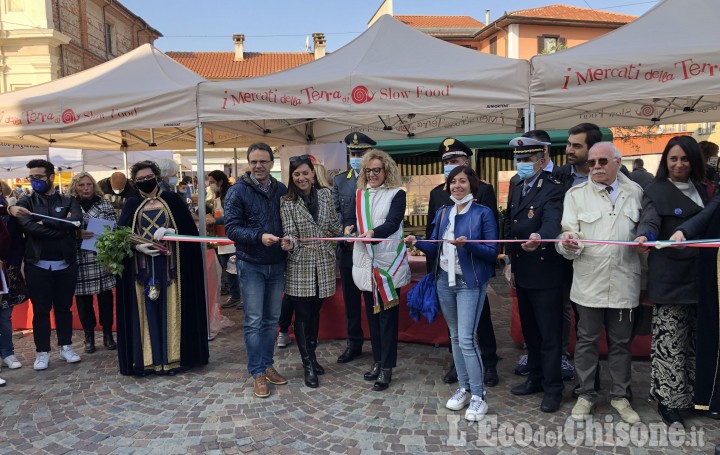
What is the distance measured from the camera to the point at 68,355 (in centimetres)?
469

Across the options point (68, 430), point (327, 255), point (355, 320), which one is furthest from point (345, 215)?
point (68, 430)

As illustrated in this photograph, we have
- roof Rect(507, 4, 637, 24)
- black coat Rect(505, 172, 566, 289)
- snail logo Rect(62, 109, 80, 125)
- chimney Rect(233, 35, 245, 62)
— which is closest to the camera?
black coat Rect(505, 172, 566, 289)

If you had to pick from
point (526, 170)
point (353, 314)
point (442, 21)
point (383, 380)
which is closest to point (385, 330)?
point (383, 380)

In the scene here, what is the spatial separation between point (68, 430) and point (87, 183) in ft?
8.24

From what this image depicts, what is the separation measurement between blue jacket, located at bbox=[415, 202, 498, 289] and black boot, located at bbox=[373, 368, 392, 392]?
116 cm

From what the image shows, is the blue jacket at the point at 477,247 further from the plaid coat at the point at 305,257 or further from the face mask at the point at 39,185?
the face mask at the point at 39,185

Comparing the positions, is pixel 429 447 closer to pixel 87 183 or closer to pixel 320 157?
pixel 87 183

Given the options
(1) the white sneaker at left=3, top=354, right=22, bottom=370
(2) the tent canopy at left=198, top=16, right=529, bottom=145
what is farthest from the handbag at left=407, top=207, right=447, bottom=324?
(1) the white sneaker at left=3, top=354, right=22, bottom=370

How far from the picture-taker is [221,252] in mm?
6895

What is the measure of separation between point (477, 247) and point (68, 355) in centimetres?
406

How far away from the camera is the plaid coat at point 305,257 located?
3.81 meters

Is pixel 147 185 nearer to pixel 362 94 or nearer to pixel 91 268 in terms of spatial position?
pixel 91 268

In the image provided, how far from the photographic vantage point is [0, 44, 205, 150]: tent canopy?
486cm

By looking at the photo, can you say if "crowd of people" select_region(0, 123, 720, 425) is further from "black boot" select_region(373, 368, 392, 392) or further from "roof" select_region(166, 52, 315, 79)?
"roof" select_region(166, 52, 315, 79)
